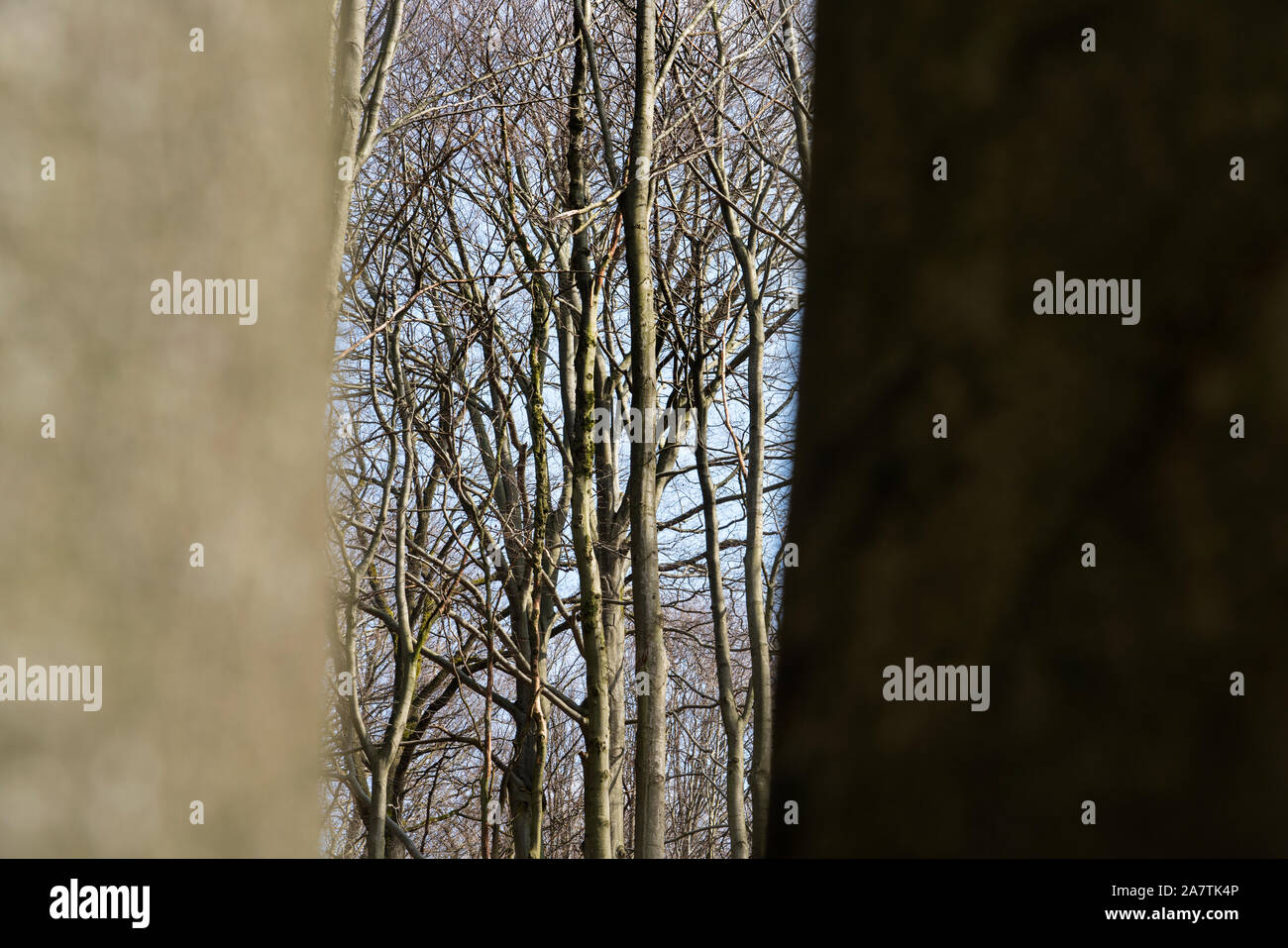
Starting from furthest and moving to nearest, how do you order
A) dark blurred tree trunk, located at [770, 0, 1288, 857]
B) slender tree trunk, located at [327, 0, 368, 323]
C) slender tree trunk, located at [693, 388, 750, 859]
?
slender tree trunk, located at [693, 388, 750, 859], slender tree trunk, located at [327, 0, 368, 323], dark blurred tree trunk, located at [770, 0, 1288, 857]

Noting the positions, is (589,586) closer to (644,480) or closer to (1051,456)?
(644,480)

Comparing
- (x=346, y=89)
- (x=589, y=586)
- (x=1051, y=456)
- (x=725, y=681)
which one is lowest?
(x=725, y=681)

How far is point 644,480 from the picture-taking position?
13.7ft

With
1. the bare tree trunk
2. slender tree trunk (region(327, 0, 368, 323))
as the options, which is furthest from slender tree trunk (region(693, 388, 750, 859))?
slender tree trunk (region(327, 0, 368, 323))

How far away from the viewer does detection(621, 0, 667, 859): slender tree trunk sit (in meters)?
4.07

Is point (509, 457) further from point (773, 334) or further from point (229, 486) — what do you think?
point (229, 486)

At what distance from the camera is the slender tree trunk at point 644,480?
13.4 ft

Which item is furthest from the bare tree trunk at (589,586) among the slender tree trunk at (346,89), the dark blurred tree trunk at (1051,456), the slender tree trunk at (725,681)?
the dark blurred tree trunk at (1051,456)

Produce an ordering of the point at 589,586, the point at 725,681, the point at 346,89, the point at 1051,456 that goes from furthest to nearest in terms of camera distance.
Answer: the point at 725,681 < the point at 589,586 < the point at 346,89 < the point at 1051,456

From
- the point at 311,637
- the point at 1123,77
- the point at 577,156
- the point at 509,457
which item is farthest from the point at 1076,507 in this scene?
the point at 509,457

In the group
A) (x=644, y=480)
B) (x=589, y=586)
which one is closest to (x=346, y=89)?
(x=644, y=480)

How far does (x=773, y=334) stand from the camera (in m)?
6.23

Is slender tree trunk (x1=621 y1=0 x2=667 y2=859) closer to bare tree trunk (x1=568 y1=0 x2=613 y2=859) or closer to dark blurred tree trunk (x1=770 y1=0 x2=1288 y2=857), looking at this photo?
bare tree trunk (x1=568 y1=0 x2=613 y2=859)

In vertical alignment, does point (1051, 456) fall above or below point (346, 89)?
below
